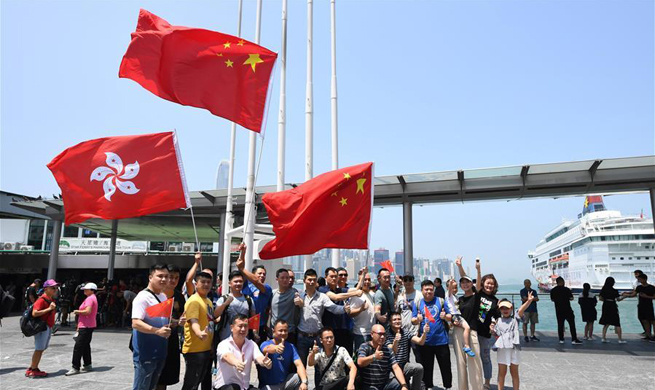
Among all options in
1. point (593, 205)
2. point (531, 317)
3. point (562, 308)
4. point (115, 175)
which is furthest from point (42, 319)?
point (593, 205)

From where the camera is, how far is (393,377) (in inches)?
218

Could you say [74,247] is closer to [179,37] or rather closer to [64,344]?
[64,344]

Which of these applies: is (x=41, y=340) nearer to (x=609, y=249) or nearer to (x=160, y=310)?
(x=160, y=310)

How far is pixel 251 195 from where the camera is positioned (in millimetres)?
8367

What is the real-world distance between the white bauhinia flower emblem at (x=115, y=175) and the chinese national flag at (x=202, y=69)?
1331mm

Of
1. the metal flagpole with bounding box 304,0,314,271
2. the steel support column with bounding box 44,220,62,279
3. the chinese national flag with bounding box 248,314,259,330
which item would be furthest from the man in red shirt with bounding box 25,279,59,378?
the steel support column with bounding box 44,220,62,279

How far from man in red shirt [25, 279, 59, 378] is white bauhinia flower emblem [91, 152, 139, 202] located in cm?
349

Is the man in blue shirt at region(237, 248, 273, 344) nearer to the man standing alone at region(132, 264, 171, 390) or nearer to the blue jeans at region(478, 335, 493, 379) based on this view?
the man standing alone at region(132, 264, 171, 390)

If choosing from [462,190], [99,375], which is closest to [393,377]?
[99,375]

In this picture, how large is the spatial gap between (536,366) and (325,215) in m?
5.67

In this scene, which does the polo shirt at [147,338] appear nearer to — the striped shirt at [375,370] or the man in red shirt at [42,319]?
the striped shirt at [375,370]

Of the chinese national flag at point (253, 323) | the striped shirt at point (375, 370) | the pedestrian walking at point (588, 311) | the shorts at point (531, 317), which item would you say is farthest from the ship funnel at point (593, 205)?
the chinese national flag at point (253, 323)

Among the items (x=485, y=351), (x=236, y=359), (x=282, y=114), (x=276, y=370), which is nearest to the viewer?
A: (x=236, y=359)

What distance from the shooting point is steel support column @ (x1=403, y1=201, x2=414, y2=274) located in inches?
506
